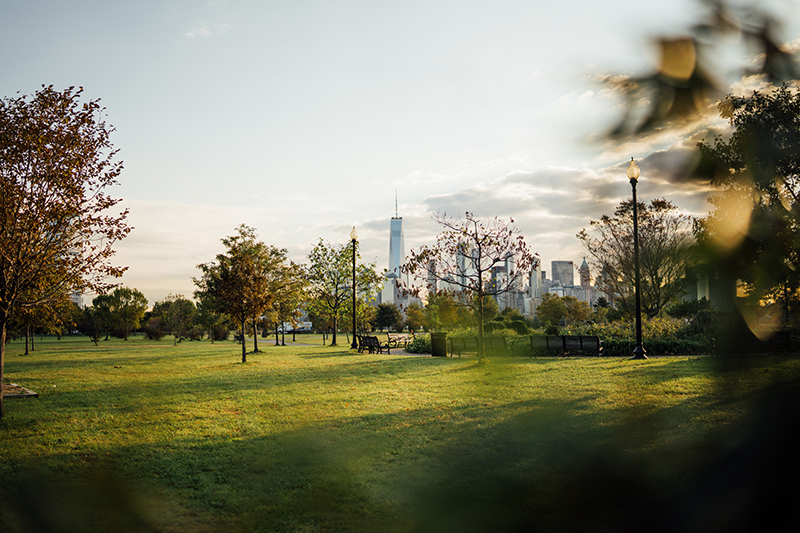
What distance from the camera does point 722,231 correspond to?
9.23 feet

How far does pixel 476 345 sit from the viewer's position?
1880 cm

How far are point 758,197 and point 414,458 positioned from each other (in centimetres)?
398

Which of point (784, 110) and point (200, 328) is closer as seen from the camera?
point (784, 110)

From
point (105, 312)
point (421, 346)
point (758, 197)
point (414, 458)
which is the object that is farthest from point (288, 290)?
point (105, 312)

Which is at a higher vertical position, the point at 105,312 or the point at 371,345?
the point at 105,312

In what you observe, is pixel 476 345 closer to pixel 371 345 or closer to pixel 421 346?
pixel 421 346

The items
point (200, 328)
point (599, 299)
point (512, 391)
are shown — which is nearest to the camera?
point (512, 391)

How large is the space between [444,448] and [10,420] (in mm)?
6832

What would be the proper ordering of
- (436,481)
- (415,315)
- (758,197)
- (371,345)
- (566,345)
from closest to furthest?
(758,197) < (436,481) < (566,345) < (371,345) < (415,315)

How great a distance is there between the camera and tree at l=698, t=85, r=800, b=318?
2.72 m

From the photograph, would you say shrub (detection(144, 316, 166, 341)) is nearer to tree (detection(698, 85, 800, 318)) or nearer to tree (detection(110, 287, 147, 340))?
tree (detection(110, 287, 147, 340))

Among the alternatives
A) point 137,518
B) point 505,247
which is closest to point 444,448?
point 137,518

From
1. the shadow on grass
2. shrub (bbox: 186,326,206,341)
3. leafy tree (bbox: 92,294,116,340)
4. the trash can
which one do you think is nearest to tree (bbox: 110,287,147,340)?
leafy tree (bbox: 92,294,116,340)

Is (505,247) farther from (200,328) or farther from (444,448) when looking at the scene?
(200,328)
